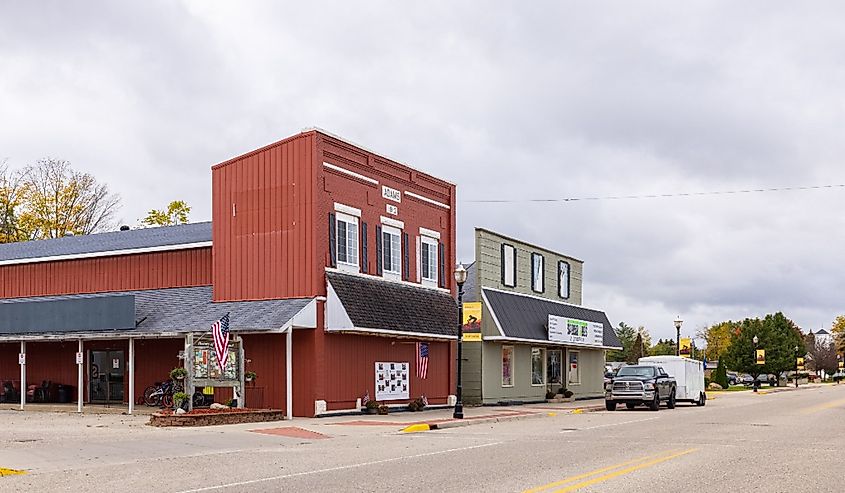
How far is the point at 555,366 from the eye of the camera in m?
47.2

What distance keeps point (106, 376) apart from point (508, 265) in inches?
680

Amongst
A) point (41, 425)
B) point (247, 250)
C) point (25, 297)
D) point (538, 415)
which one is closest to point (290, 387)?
point (247, 250)

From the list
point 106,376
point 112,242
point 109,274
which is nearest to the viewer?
point 106,376

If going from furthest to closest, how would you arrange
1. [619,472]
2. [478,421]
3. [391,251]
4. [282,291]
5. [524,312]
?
[524,312] → [391,251] → [282,291] → [478,421] → [619,472]

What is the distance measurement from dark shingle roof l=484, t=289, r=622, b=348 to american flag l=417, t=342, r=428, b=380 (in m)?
4.85

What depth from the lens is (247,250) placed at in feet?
106

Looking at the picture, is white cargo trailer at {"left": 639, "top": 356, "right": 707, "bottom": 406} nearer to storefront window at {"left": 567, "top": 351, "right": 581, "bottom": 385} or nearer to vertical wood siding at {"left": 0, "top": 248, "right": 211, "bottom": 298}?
storefront window at {"left": 567, "top": 351, "right": 581, "bottom": 385}

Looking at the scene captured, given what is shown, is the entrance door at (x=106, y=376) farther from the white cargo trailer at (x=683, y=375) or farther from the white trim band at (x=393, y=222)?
the white cargo trailer at (x=683, y=375)

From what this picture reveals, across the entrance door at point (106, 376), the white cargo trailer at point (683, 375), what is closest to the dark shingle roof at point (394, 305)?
the entrance door at point (106, 376)

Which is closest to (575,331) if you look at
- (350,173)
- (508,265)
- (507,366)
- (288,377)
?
(508,265)

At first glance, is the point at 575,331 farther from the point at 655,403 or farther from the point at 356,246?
the point at 356,246

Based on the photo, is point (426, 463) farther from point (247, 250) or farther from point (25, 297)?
point (25, 297)

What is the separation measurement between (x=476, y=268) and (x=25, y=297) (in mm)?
18112

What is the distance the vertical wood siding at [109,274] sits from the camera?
35406 millimetres
